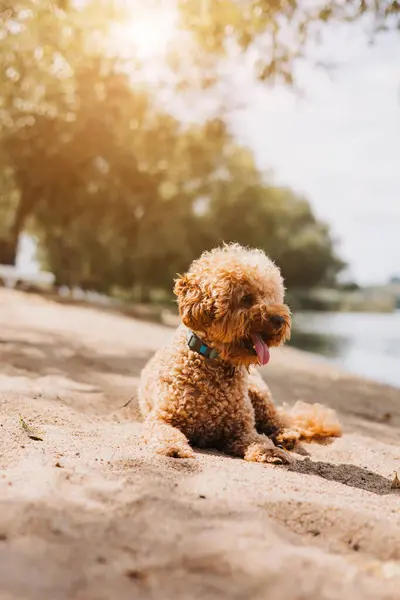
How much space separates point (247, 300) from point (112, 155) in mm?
22776

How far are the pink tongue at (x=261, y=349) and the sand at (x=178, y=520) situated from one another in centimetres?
69

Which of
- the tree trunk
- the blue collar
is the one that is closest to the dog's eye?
the blue collar

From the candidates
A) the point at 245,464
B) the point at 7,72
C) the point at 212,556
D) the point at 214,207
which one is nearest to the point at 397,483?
the point at 245,464

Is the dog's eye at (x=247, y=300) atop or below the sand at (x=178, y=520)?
atop

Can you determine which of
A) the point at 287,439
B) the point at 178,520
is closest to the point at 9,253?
the point at 287,439

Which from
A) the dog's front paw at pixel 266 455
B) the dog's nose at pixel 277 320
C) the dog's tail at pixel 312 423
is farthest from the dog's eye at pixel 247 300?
the dog's tail at pixel 312 423

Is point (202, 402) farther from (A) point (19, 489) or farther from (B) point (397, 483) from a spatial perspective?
(A) point (19, 489)

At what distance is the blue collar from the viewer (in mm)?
4547

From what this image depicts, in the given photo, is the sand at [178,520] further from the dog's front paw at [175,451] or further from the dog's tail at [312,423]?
the dog's tail at [312,423]

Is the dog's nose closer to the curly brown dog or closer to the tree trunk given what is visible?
the curly brown dog

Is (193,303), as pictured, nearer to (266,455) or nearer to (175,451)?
(175,451)

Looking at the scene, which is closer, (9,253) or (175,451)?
(175,451)

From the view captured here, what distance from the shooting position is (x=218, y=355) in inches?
179

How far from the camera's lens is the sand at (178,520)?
7.73ft
